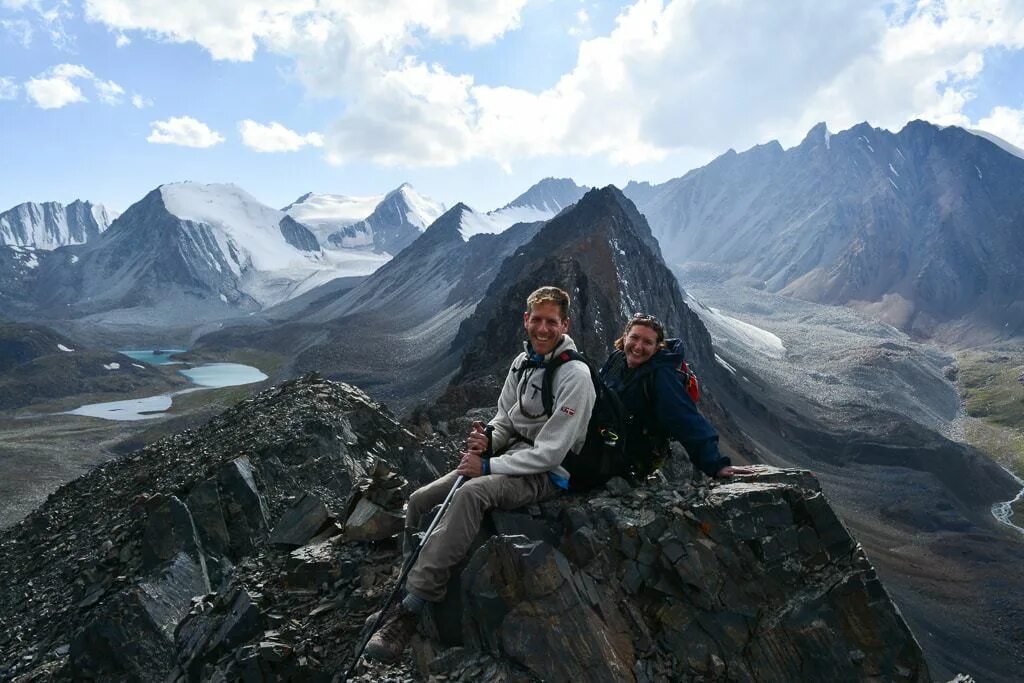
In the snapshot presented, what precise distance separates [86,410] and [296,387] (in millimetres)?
105441

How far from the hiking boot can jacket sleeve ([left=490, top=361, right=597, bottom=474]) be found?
235cm

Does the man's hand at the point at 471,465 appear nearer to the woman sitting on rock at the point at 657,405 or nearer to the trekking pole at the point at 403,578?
the trekking pole at the point at 403,578

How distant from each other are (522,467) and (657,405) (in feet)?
6.53

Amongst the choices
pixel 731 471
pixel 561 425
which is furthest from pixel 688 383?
pixel 561 425

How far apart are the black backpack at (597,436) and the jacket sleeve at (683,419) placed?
1.76 ft

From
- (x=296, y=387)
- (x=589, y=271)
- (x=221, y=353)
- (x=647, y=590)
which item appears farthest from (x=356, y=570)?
(x=221, y=353)

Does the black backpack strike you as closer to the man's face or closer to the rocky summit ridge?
the man's face

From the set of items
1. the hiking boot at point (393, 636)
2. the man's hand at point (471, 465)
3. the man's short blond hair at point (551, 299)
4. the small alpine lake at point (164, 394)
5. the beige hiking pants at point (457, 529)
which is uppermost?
the man's short blond hair at point (551, 299)

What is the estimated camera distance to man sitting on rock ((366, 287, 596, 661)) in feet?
A: 25.4

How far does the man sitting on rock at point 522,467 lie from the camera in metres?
7.75

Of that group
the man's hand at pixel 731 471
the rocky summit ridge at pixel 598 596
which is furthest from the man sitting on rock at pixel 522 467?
the man's hand at pixel 731 471

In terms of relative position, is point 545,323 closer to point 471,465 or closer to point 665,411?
point 665,411

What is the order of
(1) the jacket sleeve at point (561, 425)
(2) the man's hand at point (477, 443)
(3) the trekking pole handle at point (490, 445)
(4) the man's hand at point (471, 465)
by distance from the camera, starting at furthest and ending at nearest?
(3) the trekking pole handle at point (490, 445) → (2) the man's hand at point (477, 443) → (4) the man's hand at point (471, 465) → (1) the jacket sleeve at point (561, 425)

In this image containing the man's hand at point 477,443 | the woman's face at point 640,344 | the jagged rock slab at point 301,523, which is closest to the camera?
the man's hand at point 477,443
